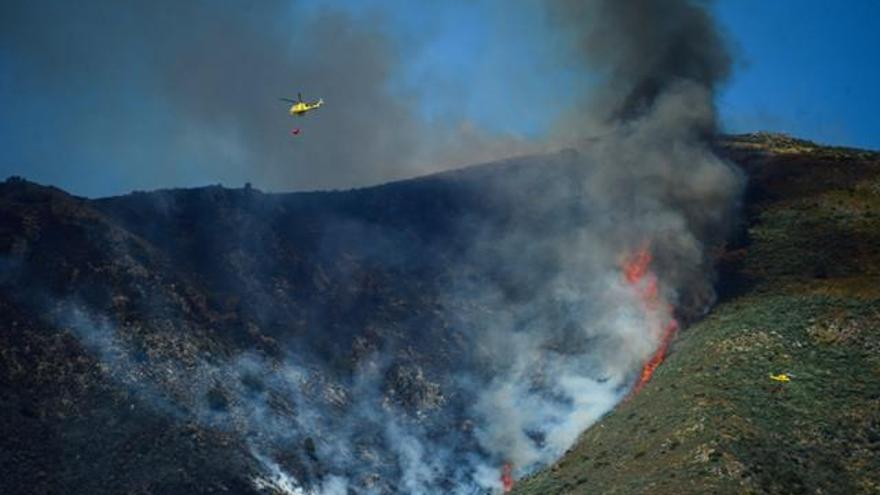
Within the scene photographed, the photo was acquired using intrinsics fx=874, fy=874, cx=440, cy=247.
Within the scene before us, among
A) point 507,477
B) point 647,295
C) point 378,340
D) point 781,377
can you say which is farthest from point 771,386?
point 378,340

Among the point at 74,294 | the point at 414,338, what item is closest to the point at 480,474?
the point at 414,338

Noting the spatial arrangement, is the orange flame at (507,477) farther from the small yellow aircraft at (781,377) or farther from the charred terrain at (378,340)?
the small yellow aircraft at (781,377)

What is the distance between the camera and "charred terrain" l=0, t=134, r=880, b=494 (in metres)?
58.7

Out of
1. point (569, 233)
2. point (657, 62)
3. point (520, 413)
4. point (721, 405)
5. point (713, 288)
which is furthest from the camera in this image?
point (657, 62)

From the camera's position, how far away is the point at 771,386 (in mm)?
61469

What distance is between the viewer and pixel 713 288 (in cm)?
8831

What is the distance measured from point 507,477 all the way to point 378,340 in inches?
850

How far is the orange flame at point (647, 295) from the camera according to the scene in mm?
79312

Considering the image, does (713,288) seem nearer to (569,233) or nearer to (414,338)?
(569,233)

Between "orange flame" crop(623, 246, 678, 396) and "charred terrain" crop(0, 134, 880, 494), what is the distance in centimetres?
239

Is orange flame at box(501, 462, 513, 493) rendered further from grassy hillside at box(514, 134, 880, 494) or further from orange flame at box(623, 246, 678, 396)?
orange flame at box(623, 246, 678, 396)

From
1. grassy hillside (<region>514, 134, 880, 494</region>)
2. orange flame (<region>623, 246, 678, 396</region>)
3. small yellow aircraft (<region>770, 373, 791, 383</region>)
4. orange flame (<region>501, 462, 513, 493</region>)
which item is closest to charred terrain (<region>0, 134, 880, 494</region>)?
grassy hillside (<region>514, 134, 880, 494</region>)

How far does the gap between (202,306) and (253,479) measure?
919 inches

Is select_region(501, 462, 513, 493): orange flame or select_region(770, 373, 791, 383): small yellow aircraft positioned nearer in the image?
select_region(770, 373, 791, 383): small yellow aircraft
